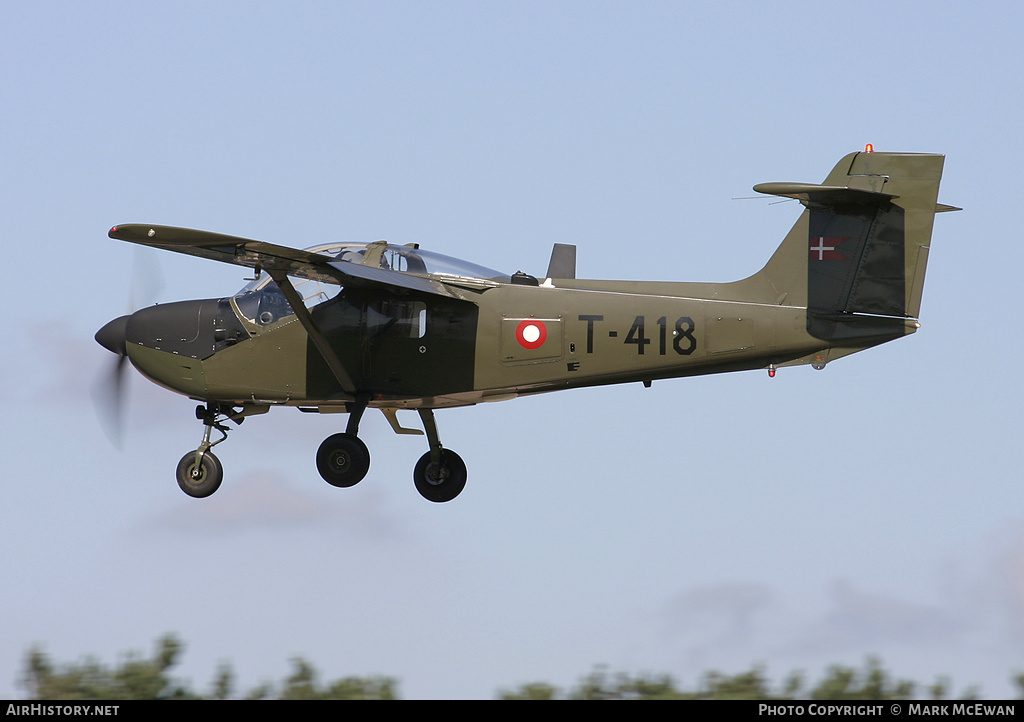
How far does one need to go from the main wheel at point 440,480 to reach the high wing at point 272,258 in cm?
250

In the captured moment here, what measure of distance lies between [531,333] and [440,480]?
104 inches

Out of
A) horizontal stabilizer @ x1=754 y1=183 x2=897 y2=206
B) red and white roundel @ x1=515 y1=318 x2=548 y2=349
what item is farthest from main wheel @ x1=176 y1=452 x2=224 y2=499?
horizontal stabilizer @ x1=754 y1=183 x2=897 y2=206

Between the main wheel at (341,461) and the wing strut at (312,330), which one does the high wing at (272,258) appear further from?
the main wheel at (341,461)

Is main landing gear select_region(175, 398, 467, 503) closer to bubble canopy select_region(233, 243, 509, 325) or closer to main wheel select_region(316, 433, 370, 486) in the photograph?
main wheel select_region(316, 433, 370, 486)

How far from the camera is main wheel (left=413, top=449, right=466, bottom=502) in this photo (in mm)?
20438

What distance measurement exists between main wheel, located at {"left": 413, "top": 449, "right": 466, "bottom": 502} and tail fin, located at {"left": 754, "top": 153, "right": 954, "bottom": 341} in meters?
4.88

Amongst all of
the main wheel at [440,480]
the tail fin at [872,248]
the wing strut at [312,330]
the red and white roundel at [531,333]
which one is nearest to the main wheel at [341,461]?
the wing strut at [312,330]

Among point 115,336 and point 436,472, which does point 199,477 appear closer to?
point 115,336

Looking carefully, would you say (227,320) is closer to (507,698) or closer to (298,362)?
(298,362)

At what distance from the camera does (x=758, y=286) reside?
18938 mm

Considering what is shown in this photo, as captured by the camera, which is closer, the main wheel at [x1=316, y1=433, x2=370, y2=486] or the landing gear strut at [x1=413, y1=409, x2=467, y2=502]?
the main wheel at [x1=316, y1=433, x2=370, y2=486]

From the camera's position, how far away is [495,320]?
62.6 ft
